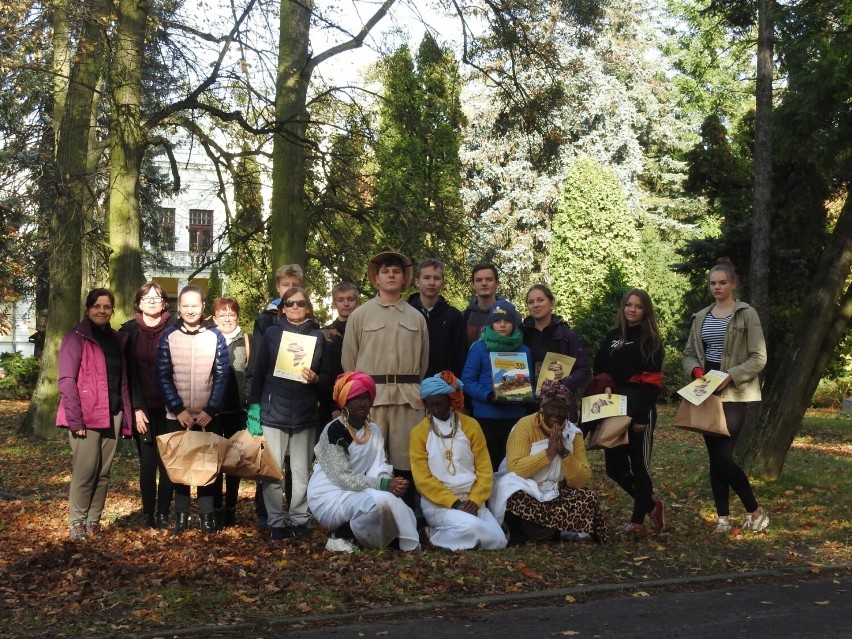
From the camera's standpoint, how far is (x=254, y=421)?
843 cm

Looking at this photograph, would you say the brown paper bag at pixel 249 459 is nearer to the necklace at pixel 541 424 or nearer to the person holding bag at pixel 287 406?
the person holding bag at pixel 287 406

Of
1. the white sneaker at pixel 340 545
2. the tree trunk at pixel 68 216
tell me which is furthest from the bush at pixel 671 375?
the white sneaker at pixel 340 545

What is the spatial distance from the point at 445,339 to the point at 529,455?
131 centimetres

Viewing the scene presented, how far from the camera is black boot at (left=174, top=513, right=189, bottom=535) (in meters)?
8.50

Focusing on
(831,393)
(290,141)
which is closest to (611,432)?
(290,141)

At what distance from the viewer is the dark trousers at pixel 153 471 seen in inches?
345

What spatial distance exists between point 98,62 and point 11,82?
150 cm

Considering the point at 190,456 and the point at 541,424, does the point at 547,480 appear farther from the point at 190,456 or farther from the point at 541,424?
the point at 190,456

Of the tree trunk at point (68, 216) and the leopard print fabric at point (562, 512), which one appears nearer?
the leopard print fabric at point (562, 512)

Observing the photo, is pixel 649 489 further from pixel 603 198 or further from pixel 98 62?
pixel 603 198

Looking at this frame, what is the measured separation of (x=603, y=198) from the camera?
116 ft

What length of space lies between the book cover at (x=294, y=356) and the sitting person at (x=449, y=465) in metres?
0.99

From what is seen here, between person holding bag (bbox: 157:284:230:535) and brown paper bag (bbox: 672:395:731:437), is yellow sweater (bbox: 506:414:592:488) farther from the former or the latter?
person holding bag (bbox: 157:284:230:535)

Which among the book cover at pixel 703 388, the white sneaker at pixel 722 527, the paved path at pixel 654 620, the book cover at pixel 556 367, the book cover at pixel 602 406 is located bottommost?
the paved path at pixel 654 620
